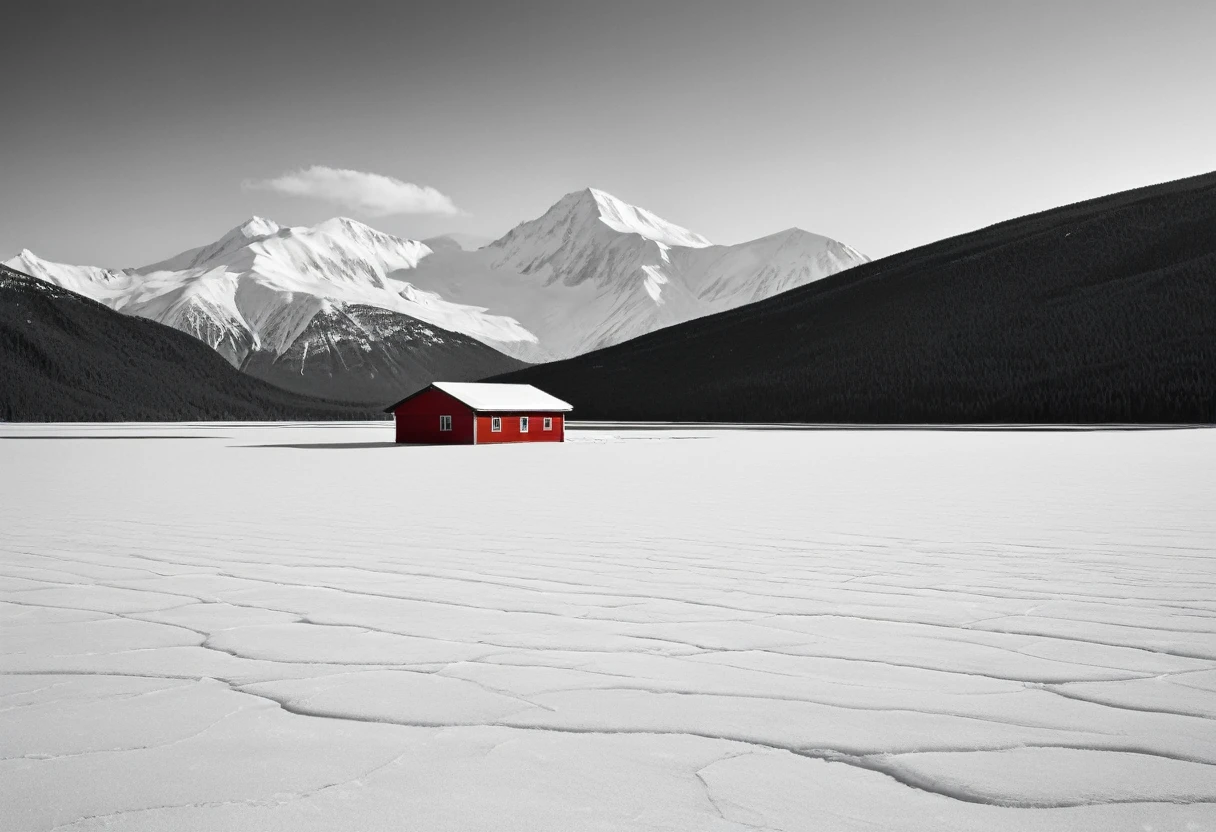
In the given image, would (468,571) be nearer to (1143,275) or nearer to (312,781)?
(312,781)

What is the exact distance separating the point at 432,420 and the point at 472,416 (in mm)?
3269

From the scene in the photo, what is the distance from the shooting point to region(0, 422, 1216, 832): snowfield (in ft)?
13.9

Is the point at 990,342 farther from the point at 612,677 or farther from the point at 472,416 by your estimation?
the point at 612,677

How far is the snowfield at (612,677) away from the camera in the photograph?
4223mm

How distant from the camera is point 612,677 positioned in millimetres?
6125

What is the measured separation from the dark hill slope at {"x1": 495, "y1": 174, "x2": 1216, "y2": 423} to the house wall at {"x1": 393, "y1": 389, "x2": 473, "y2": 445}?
84.2 metres

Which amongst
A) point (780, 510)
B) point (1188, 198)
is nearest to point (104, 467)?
point (780, 510)

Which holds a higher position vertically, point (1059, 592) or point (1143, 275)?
point (1143, 275)

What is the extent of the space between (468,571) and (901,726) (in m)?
6.08

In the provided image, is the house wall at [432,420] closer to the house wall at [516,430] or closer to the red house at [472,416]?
the red house at [472,416]

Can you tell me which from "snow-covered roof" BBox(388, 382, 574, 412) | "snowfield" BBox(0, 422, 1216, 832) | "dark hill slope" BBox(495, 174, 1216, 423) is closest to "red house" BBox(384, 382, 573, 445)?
"snow-covered roof" BBox(388, 382, 574, 412)

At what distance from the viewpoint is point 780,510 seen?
55.9 ft

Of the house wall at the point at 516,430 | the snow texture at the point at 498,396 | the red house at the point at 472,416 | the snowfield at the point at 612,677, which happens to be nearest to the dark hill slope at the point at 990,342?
the house wall at the point at 516,430

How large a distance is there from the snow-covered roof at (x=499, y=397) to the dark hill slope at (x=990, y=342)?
252 ft
